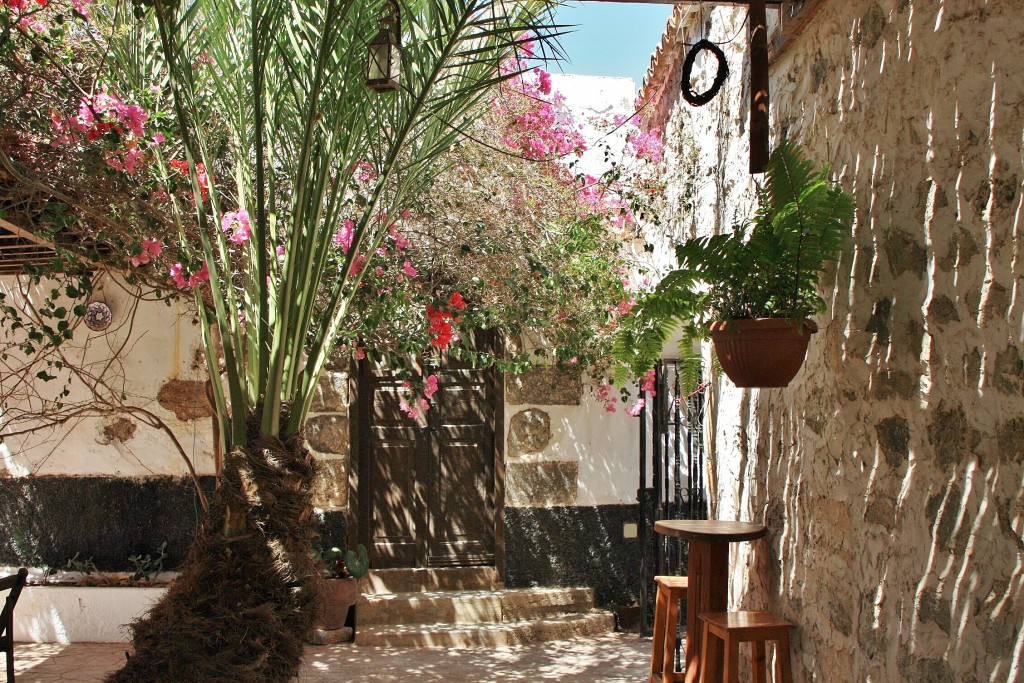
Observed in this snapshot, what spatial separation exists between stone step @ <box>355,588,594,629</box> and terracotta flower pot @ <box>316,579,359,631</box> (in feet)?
0.37

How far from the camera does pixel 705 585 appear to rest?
3508 millimetres

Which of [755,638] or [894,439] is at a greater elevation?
[894,439]

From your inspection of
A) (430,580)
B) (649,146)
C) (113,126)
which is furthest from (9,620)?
(649,146)

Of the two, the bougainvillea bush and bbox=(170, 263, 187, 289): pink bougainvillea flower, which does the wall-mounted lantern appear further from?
bbox=(170, 263, 187, 289): pink bougainvillea flower

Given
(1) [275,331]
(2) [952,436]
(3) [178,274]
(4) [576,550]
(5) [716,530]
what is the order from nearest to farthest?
(2) [952,436] < (1) [275,331] < (5) [716,530] < (3) [178,274] < (4) [576,550]

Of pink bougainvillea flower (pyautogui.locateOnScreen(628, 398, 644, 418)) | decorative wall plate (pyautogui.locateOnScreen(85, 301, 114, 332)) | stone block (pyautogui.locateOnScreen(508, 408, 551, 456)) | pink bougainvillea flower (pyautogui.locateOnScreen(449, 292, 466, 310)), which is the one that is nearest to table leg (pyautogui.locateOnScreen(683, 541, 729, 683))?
pink bougainvillea flower (pyautogui.locateOnScreen(449, 292, 466, 310))

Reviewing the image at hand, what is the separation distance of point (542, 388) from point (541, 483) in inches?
26.7

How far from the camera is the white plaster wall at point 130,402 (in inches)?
238

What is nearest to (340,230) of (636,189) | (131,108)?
(131,108)

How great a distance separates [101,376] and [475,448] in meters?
2.58

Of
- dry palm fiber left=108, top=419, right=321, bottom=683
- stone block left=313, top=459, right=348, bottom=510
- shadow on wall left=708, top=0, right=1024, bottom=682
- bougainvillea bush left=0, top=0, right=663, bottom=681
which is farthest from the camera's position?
stone block left=313, top=459, right=348, bottom=510

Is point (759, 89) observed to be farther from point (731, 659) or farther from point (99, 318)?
point (99, 318)

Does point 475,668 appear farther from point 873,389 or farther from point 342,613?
point 873,389

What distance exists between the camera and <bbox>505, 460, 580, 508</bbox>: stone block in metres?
6.36
